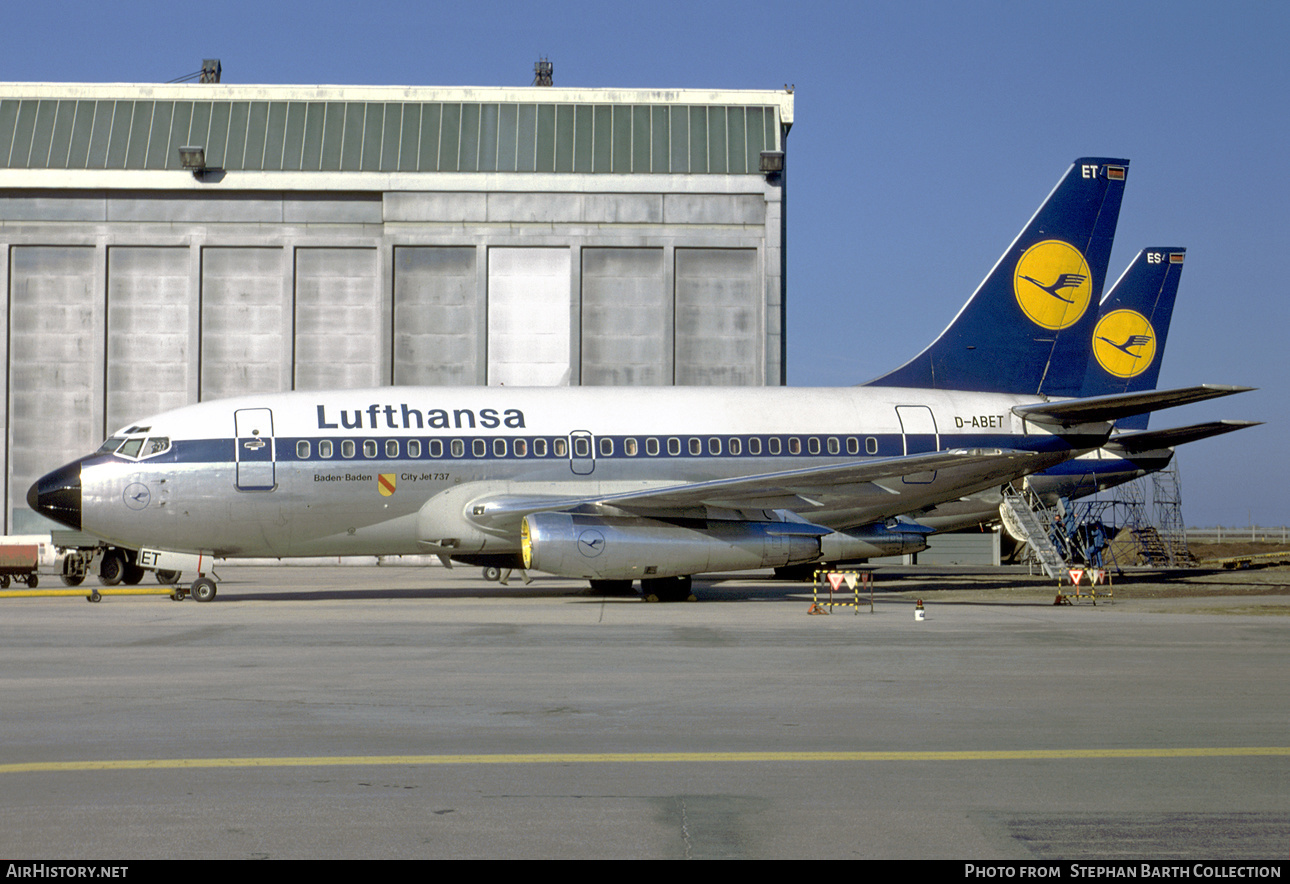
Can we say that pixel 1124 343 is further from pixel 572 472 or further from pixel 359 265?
pixel 359 265

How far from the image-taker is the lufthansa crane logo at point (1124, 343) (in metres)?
32.8

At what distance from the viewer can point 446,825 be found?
19.5 ft

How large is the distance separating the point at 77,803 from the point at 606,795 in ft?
9.27

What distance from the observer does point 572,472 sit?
2272 centimetres

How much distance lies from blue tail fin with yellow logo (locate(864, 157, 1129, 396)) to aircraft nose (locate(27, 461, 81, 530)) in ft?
55.9

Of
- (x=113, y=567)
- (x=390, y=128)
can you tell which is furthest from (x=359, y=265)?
(x=113, y=567)

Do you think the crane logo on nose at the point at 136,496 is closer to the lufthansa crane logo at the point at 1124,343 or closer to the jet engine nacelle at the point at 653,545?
the jet engine nacelle at the point at 653,545

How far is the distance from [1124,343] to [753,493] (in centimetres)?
1669

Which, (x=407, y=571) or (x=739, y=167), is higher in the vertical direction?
(x=739, y=167)

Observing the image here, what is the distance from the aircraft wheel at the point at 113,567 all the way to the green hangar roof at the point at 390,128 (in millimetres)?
18661

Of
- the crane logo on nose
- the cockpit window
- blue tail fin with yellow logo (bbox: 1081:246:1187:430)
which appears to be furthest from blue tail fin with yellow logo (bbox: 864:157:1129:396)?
the crane logo on nose

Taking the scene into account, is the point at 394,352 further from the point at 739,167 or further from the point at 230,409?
the point at 230,409

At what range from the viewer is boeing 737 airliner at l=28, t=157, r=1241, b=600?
69.3 ft

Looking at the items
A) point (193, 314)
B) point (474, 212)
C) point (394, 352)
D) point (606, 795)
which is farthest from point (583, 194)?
point (606, 795)
